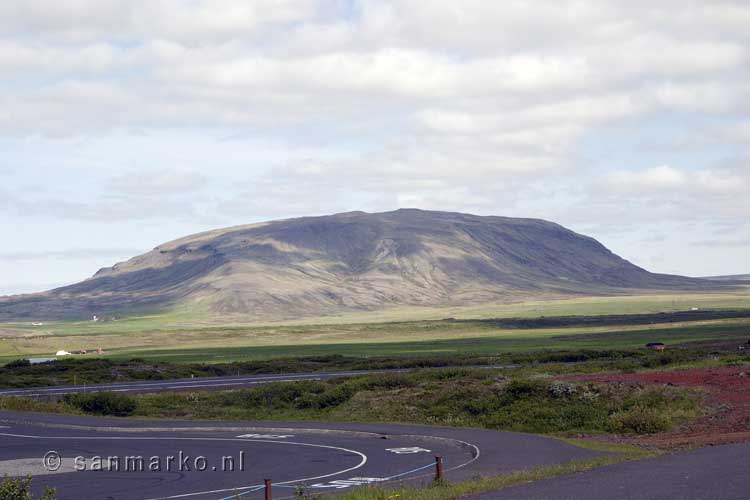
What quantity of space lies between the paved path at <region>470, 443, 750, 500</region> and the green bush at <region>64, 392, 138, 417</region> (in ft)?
102

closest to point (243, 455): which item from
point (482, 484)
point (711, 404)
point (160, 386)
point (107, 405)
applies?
point (482, 484)

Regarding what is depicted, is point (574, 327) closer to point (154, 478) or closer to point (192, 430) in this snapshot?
point (192, 430)

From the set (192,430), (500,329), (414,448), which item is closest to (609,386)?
(414,448)

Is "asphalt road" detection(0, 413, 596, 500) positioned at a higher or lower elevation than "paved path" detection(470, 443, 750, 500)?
lower

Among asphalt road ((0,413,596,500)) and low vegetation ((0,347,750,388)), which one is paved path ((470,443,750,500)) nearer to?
asphalt road ((0,413,596,500))

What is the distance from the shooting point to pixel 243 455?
94.0ft

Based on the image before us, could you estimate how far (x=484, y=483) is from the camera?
792 inches

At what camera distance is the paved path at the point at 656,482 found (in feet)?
55.8

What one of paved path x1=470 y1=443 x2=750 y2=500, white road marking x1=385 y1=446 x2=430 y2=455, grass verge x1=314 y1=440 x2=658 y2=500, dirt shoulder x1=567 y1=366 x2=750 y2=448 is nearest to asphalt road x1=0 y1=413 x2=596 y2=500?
white road marking x1=385 y1=446 x2=430 y2=455

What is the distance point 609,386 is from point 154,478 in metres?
21.7

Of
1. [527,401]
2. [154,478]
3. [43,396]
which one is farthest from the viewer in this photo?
[43,396]

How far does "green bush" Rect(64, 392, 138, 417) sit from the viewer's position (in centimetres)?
4609

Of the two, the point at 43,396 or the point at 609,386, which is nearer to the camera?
the point at 609,386

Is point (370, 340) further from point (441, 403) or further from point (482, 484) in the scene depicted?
point (482, 484)
